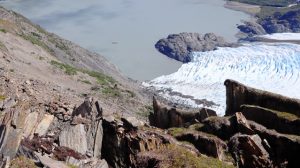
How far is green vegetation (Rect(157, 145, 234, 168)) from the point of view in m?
13.4

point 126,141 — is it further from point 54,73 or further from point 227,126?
point 54,73

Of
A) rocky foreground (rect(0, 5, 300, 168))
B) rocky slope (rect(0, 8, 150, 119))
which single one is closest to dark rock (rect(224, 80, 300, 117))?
rocky foreground (rect(0, 5, 300, 168))

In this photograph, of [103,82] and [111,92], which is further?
[103,82]

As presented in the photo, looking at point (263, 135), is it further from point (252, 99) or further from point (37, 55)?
point (37, 55)

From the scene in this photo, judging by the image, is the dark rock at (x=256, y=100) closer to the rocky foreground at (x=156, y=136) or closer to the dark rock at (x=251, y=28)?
the rocky foreground at (x=156, y=136)

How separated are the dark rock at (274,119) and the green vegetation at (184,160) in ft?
7.82

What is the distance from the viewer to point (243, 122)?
15359 millimetres

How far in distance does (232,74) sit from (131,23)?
4036cm

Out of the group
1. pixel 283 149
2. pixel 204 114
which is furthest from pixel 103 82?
pixel 283 149

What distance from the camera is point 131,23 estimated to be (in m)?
102

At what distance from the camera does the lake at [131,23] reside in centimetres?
8112

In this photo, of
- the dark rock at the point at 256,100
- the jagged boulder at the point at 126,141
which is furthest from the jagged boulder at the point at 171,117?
the jagged boulder at the point at 126,141

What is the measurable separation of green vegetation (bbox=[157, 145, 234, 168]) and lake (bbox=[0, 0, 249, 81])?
56076mm

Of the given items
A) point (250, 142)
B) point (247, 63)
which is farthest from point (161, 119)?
point (247, 63)
